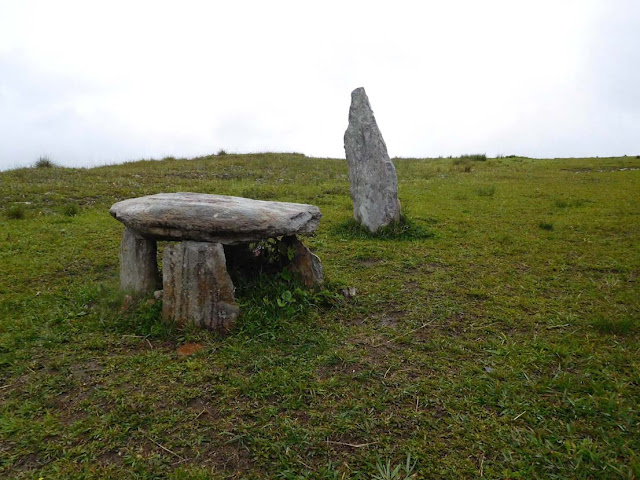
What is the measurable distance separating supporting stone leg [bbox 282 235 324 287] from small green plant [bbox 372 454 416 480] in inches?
124

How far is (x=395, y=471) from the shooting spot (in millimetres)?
3439

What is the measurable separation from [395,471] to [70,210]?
10.9 meters

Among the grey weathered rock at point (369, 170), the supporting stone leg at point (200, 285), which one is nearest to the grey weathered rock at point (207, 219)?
the supporting stone leg at point (200, 285)

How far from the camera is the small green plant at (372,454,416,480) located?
341 cm

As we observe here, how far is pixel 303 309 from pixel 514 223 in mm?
7044

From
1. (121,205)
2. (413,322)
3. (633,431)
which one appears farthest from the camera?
(121,205)

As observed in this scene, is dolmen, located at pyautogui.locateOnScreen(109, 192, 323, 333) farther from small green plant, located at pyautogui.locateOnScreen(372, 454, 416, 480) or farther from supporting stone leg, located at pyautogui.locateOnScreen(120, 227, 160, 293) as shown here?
small green plant, located at pyautogui.locateOnScreen(372, 454, 416, 480)

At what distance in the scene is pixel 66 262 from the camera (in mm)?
8172

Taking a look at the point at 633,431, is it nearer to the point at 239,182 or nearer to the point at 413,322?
the point at 413,322

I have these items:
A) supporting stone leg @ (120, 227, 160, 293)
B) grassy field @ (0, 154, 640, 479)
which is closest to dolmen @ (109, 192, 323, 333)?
grassy field @ (0, 154, 640, 479)

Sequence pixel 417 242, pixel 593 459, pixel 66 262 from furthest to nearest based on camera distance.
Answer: pixel 417 242, pixel 66 262, pixel 593 459

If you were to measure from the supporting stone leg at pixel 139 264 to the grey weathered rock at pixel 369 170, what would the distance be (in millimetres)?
4973

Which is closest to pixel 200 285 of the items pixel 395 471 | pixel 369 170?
pixel 395 471

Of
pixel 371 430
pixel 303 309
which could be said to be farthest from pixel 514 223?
pixel 371 430
